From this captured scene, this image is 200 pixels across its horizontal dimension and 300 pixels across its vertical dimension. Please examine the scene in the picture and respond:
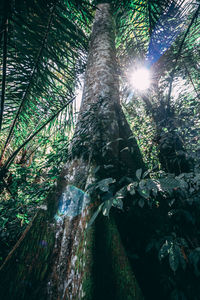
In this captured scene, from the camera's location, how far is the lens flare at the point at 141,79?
3590mm

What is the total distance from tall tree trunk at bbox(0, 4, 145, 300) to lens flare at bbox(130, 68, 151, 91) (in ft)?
9.35

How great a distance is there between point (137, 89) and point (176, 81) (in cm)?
90

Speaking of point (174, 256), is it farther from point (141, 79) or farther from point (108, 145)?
point (141, 79)

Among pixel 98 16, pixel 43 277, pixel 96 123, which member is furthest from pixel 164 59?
pixel 43 277

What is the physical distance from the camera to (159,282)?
85 cm

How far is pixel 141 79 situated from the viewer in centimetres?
357

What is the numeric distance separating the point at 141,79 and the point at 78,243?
3747mm

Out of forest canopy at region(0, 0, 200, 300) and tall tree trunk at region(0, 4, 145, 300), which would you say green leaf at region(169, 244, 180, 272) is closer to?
forest canopy at region(0, 0, 200, 300)

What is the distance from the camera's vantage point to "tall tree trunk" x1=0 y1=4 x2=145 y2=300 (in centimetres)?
68

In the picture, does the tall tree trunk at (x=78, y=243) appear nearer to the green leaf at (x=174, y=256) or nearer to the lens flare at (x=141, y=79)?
the green leaf at (x=174, y=256)

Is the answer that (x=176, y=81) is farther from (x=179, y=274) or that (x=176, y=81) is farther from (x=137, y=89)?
(x=179, y=274)

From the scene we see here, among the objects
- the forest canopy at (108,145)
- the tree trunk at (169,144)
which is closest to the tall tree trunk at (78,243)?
the forest canopy at (108,145)

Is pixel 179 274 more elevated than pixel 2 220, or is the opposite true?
pixel 2 220

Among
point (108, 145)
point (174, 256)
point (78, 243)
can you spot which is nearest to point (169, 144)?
point (108, 145)
